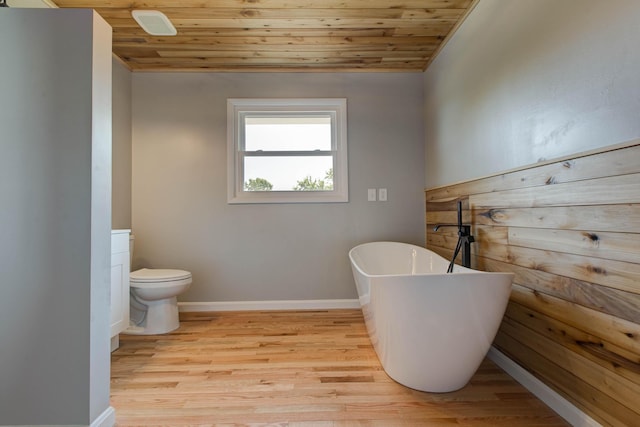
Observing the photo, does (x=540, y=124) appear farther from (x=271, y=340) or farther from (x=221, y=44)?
(x=221, y=44)

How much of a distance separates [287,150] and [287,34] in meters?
0.98

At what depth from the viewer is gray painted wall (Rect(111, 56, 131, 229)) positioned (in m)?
2.55

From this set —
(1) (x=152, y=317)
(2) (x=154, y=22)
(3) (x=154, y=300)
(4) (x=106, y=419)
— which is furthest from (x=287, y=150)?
(4) (x=106, y=419)

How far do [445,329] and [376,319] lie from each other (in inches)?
13.6

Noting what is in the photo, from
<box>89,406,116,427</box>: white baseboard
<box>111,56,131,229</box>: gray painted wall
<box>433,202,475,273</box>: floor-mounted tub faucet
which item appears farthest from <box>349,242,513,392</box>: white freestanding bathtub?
<box>111,56,131,229</box>: gray painted wall

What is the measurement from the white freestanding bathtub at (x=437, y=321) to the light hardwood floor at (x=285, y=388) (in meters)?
0.14

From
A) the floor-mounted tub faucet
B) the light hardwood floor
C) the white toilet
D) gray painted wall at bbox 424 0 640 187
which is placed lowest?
the light hardwood floor

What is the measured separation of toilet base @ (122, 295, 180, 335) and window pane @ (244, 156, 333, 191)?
121 centimetres

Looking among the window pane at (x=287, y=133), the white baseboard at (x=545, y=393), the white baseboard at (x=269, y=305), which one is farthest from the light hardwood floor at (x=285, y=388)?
the window pane at (x=287, y=133)

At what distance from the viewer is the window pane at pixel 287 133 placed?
116 inches

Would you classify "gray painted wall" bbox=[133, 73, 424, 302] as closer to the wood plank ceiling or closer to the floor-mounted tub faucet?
the wood plank ceiling

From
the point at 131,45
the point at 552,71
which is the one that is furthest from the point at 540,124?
the point at 131,45

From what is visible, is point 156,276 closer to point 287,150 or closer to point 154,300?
point 154,300

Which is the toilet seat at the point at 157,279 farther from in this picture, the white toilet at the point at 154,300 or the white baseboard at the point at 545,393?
the white baseboard at the point at 545,393
